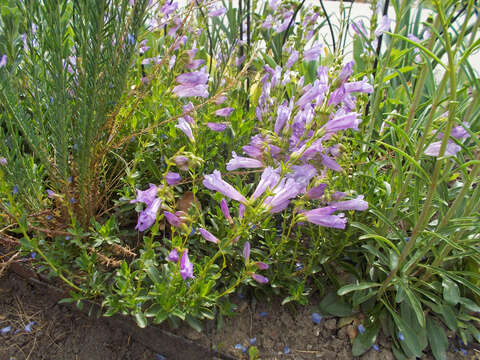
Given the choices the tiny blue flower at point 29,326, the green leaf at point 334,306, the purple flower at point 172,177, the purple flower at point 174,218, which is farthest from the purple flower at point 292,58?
the tiny blue flower at point 29,326

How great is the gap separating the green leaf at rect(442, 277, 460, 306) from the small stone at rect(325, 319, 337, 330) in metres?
0.51

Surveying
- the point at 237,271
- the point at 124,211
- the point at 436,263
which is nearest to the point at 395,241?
the point at 436,263

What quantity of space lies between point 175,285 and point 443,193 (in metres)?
1.38

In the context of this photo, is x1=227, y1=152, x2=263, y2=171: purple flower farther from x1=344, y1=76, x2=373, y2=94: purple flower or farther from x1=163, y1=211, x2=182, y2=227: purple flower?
x1=344, y1=76, x2=373, y2=94: purple flower

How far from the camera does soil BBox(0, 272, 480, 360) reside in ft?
6.08

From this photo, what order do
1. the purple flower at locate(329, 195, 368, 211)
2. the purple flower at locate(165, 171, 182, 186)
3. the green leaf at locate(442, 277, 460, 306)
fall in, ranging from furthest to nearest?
the green leaf at locate(442, 277, 460, 306), the purple flower at locate(329, 195, 368, 211), the purple flower at locate(165, 171, 182, 186)

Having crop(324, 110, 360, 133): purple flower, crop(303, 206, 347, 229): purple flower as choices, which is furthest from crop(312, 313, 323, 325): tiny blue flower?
crop(324, 110, 360, 133): purple flower

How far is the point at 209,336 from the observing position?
6.08ft

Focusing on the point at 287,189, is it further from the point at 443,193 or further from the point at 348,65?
the point at 443,193

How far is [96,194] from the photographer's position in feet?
6.66

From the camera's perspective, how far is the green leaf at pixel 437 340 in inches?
71.7

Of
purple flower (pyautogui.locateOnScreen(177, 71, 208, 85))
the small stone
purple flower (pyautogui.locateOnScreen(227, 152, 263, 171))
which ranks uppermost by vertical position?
purple flower (pyautogui.locateOnScreen(177, 71, 208, 85))

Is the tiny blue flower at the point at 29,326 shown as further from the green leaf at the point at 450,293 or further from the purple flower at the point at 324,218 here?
the green leaf at the point at 450,293

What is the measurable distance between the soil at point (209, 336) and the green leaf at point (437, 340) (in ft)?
0.24
